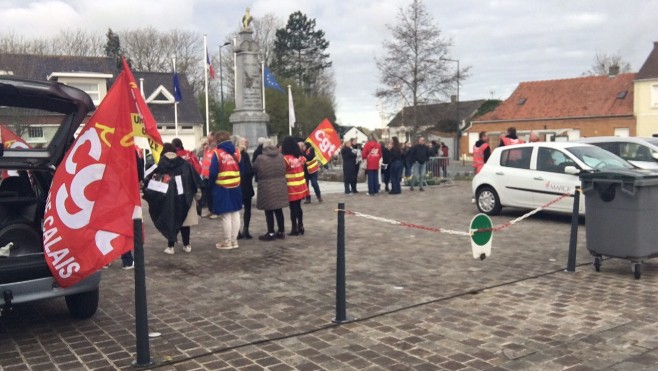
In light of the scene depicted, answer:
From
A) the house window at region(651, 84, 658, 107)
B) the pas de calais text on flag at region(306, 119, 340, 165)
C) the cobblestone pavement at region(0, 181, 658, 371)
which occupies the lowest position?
the cobblestone pavement at region(0, 181, 658, 371)

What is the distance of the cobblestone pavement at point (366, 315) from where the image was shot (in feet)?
15.7

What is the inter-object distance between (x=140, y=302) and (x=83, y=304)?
5.04 ft

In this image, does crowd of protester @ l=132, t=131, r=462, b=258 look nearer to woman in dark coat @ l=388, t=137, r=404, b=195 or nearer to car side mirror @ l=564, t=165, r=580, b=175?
car side mirror @ l=564, t=165, r=580, b=175

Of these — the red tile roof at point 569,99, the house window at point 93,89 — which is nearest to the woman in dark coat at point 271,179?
the house window at point 93,89

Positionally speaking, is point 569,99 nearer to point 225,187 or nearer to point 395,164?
point 395,164

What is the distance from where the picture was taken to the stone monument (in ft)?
66.0

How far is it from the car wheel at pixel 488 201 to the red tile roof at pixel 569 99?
3807 cm

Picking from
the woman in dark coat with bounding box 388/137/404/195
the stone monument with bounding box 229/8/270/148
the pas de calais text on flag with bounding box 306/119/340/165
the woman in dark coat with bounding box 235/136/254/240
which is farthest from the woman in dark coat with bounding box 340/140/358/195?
the woman in dark coat with bounding box 235/136/254/240

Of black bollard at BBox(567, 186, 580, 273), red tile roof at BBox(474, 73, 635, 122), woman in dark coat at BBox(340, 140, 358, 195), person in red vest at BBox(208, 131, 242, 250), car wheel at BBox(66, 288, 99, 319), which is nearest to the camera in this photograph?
car wheel at BBox(66, 288, 99, 319)

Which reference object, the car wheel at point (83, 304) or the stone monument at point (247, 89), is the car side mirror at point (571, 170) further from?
the stone monument at point (247, 89)

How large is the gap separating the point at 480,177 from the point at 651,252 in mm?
6282

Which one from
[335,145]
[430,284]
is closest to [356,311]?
[430,284]

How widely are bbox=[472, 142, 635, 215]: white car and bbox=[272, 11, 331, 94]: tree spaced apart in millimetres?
48865

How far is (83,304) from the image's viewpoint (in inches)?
228
